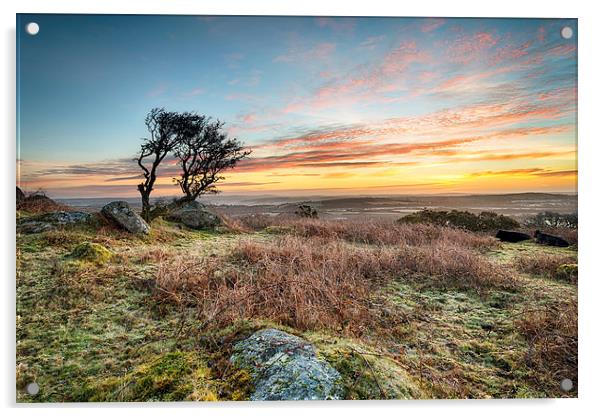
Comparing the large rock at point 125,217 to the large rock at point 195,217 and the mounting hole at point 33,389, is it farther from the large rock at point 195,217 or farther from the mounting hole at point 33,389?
the mounting hole at point 33,389

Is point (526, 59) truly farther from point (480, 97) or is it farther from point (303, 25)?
point (303, 25)

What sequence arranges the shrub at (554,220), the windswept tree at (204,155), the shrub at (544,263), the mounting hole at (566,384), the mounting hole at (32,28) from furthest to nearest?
the windswept tree at (204,155) → the shrub at (544,263) → the shrub at (554,220) → the mounting hole at (32,28) → the mounting hole at (566,384)

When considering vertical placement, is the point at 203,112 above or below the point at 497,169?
above

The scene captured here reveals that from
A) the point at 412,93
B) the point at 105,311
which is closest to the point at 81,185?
the point at 105,311

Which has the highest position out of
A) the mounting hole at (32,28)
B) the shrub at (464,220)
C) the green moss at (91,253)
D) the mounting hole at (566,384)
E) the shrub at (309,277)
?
the mounting hole at (32,28)

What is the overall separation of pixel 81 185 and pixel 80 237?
0.91 m

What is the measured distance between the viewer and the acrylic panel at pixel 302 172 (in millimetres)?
4895

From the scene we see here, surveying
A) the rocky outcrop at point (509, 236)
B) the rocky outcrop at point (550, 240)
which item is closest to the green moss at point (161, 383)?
the rocky outcrop at point (509, 236)

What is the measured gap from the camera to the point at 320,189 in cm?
614

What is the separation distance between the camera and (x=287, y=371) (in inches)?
152

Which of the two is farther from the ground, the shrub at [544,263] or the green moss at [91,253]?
the green moss at [91,253]

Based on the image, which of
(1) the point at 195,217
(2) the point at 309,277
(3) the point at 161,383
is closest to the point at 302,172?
(2) the point at 309,277

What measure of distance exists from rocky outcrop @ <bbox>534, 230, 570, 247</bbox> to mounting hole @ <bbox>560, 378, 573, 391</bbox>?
2.24m

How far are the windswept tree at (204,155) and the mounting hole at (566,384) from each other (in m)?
5.25
